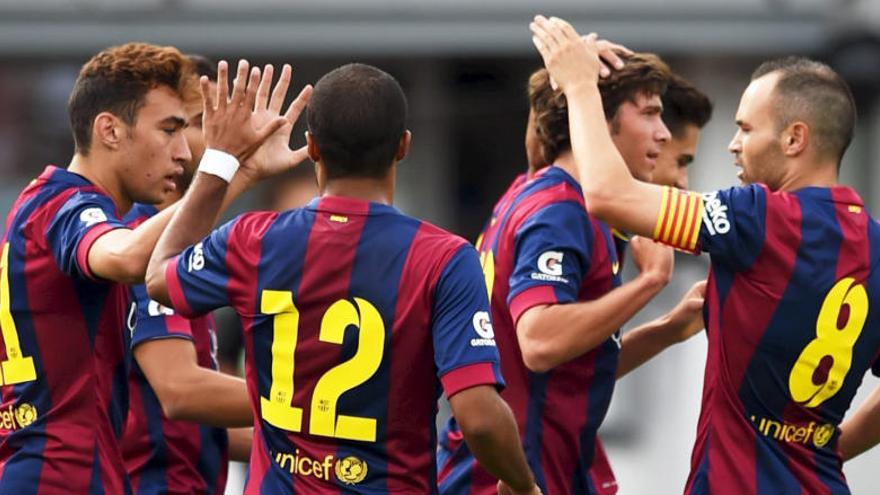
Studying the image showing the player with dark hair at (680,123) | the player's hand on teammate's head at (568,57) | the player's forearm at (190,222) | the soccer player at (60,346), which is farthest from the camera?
the player with dark hair at (680,123)

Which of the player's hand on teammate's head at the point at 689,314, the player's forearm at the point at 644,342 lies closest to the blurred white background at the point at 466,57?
the player's forearm at the point at 644,342

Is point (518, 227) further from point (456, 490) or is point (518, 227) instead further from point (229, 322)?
point (229, 322)

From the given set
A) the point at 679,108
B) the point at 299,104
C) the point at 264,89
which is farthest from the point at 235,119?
the point at 679,108

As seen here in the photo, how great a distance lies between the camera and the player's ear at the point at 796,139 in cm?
574

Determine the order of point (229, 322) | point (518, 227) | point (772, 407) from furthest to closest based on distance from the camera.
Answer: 1. point (229, 322)
2. point (518, 227)
3. point (772, 407)

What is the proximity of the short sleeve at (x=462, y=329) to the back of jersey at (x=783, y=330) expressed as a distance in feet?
2.77

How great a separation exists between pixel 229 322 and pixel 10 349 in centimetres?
362

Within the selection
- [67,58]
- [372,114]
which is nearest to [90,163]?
[372,114]

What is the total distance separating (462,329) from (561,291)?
106 cm

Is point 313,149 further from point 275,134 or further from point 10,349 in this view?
point 10,349

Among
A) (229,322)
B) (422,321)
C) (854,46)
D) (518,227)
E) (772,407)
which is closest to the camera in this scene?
(422,321)

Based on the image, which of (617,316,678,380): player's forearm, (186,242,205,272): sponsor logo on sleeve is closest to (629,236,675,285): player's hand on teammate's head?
(617,316,678,380): player's forearm

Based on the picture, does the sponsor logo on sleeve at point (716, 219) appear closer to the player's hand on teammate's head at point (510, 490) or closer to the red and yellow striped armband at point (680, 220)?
the red and yellow striped armband at point (680, 220)

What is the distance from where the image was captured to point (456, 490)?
20.9 feet
